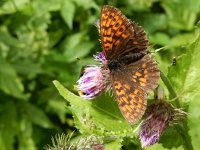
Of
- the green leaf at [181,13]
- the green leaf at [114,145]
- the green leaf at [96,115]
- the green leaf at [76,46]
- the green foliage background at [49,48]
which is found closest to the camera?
the green leaf at [114,145]

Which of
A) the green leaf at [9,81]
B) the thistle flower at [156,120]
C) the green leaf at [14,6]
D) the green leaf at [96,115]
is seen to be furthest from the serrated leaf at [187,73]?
the green leaf at [14,6]

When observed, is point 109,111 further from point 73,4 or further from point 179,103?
point 73,4

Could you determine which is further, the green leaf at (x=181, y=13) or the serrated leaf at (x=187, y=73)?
the green leaf at (x=181, y=13)

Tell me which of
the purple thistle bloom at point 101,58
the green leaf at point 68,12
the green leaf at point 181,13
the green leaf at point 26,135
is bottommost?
the green leaf at point 26,135

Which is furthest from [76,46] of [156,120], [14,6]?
[156,120]

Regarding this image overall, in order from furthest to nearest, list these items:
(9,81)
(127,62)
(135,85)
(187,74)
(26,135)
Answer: (26,135) < (9,81) < (187,74) < (127,62) < (135,85)

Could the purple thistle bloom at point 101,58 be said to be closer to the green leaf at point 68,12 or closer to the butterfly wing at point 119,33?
the butterfly wing at point 119,33

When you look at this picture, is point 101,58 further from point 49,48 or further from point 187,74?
point 49,48

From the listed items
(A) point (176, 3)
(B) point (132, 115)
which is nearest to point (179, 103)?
(B) point (132, 115)
